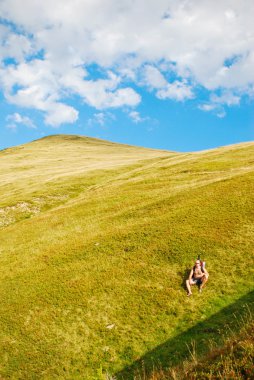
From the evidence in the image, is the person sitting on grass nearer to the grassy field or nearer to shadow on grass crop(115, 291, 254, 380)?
the grassy field

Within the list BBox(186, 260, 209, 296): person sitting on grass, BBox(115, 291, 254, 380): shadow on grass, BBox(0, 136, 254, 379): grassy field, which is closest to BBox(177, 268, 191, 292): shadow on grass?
BBox(0, 136, 254, 379): grassy field

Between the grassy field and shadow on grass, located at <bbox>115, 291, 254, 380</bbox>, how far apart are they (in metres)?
0.08

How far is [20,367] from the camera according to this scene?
2186cm

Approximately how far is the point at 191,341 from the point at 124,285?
8.88 meters

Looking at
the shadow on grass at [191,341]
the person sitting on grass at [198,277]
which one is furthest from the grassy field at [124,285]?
the person sitting on grass at [198,277]

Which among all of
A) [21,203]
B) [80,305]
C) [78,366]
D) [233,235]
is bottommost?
[78,366]

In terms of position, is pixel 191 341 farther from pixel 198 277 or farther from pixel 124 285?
pixel 124 285

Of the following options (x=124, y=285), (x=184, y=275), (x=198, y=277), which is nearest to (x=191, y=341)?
(x=198, y=277)

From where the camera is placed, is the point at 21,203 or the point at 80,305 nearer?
the point at 80,305

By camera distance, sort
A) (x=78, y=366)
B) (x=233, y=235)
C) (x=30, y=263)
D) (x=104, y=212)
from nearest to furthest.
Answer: (x=78, y=366) → (x=233, y=235) → (x=30, y=263) → (x=104, y=212)

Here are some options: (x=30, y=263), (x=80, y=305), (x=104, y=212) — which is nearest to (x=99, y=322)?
(x=80, y=305)

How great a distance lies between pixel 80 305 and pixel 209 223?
17.0 meters

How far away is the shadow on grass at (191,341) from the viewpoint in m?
19.9

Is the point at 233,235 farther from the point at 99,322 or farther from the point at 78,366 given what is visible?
the point at 78,366
